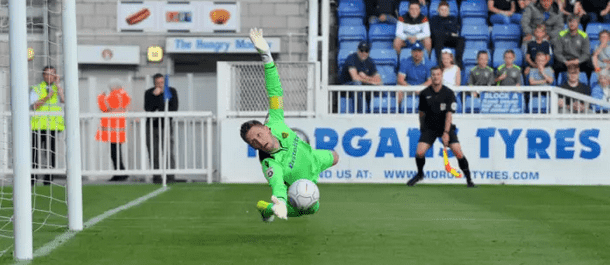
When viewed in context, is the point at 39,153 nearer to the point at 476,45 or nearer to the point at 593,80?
the point at 476,45

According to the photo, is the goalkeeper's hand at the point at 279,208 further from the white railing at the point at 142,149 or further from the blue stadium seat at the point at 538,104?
the blue stadium seat at the point at 538,104

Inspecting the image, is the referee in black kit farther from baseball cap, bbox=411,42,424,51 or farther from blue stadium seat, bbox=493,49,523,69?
blue stadium seat, bbox=493,49,523,69

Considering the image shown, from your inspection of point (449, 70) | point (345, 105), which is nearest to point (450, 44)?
point (449, 70)

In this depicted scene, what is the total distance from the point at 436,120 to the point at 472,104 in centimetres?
182

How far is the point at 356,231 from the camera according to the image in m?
8.76

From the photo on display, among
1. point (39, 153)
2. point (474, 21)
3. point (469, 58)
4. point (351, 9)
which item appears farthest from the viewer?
point (351, 9)

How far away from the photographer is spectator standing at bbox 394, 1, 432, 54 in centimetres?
2053

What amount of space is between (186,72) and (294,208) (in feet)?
45.0

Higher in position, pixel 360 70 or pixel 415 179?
pixel 360 70

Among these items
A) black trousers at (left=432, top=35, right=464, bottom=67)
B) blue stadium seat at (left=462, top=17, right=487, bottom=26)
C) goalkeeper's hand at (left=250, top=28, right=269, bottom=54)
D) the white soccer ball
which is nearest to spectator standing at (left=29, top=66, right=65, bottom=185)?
goalkeeper's hand at (left=250, top=28, right=269, bottom=54)

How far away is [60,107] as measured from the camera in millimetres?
16656

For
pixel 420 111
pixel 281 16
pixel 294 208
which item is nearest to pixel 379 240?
pixel 294 208

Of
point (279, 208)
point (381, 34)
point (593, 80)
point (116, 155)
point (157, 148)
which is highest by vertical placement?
point (381, 34)

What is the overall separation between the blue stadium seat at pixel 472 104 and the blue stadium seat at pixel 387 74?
2143 millimetres
